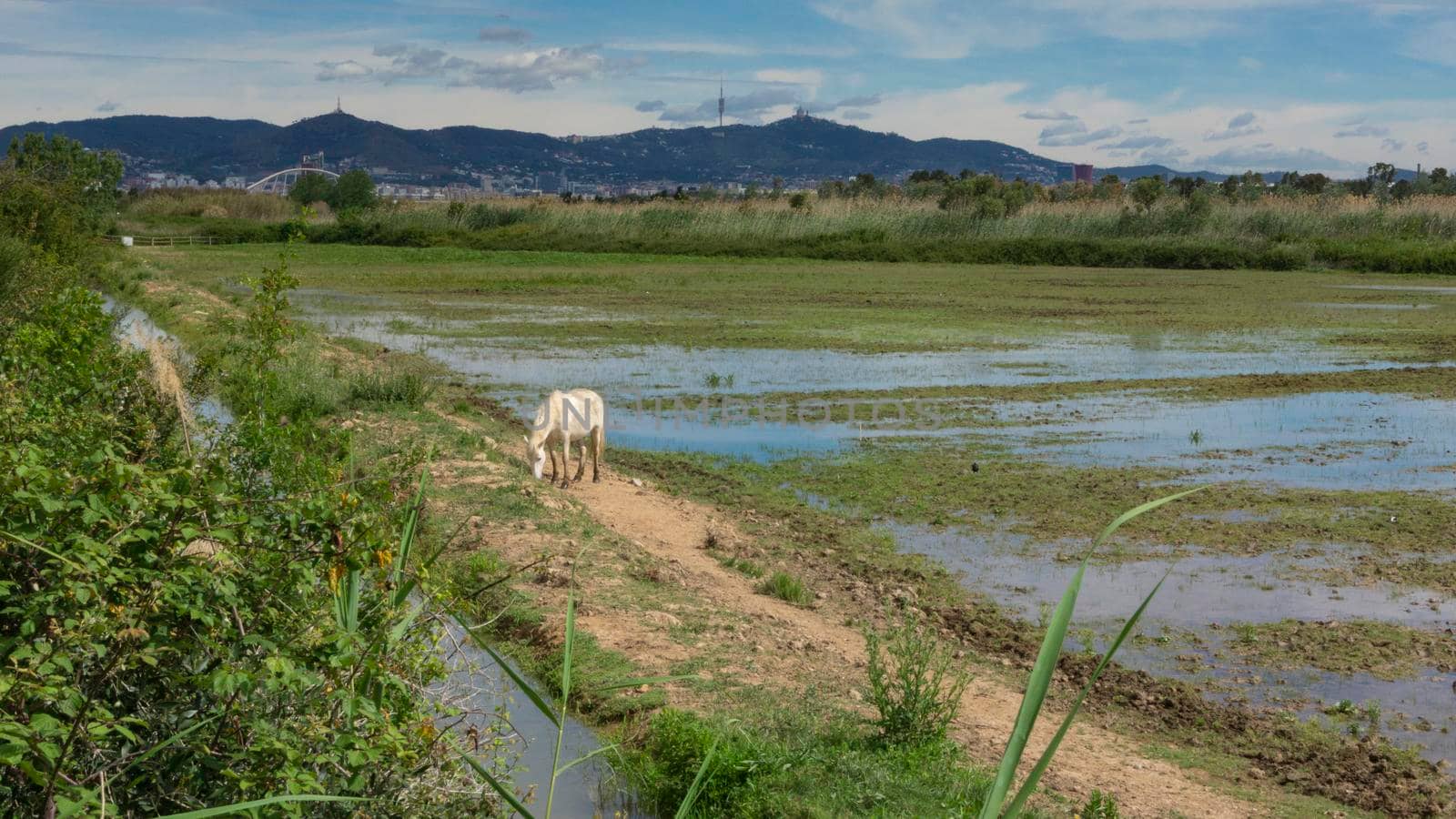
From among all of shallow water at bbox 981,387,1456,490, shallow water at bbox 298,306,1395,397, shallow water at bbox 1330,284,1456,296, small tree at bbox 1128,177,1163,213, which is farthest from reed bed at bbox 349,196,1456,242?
shallow water at bbox 981,387,1456,490

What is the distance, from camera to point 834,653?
312 inches

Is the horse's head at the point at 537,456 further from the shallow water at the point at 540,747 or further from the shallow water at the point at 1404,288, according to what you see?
the shallow water at the point at 1404,288

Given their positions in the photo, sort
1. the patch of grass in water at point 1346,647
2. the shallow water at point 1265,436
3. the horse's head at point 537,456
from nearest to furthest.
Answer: the patch of grass in water at point 1346,647
the horse's head at point 537,456
the shallow water at point 1265,436

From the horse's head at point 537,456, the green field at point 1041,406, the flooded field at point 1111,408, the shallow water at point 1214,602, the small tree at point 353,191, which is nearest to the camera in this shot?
the shallow water at point 1214,602

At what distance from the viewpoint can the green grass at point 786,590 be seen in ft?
30.2

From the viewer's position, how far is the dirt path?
6.05 m

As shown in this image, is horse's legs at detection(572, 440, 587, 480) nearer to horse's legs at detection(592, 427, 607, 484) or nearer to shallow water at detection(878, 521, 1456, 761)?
horse's legs at detection(592, 427, 607, 484)

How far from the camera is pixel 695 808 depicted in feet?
19.7

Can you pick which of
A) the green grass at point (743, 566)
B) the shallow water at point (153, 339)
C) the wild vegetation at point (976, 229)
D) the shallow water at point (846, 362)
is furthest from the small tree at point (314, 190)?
the green grass at point (743, 566)

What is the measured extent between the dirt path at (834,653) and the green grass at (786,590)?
92mm

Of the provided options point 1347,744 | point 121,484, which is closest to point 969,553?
point 1347,744

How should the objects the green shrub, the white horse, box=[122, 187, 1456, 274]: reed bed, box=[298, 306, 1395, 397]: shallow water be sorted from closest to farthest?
the white horse → the green shrub → box=[298, 306, 1395, 397]: shallow water → box=[122, 187, 1456, 274]: reed bed

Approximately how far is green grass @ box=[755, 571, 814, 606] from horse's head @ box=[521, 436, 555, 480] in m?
3.44

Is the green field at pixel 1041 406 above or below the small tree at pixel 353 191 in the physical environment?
below
